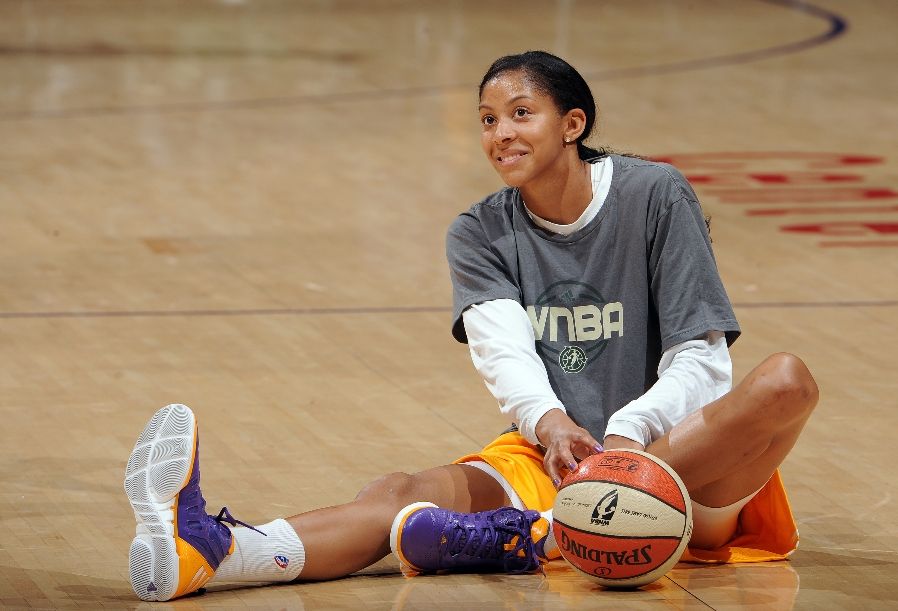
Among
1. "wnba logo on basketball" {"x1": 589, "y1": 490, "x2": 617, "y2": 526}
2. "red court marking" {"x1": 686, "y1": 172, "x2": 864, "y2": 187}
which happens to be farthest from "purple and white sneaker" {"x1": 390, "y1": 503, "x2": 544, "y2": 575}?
"red court marking" {"x1": 686, "y1": 172, "x2": 864, "y2": 187}

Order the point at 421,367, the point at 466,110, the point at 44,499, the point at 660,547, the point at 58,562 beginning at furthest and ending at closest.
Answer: the point at 466,110, the point at 421,367, the point at 44,499, the point at 58,562, the point at 660,547

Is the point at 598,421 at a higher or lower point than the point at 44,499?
higher

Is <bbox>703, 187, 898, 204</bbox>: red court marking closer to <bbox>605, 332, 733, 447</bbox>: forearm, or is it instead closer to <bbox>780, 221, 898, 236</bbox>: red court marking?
<bbox>780, 221, 898, 236</bbox>: red court marking

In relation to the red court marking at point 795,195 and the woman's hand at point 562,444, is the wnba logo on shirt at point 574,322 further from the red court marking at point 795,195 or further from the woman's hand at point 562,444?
the red court marking at point 795,195

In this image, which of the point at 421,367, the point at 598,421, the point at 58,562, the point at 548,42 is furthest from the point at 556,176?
the point at 548,42

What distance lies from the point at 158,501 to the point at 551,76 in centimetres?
130

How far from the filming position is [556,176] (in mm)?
4125

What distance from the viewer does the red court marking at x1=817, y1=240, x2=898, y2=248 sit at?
25.1 ft

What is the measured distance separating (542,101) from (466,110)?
22.7 ft

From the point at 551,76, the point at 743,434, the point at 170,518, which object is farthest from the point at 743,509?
the point at 170,518

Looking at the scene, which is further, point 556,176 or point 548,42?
point 548,42

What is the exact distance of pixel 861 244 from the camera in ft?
25.2

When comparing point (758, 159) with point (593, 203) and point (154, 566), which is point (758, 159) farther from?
point (154, 566)

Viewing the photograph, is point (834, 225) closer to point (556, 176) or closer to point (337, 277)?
point (337, 277)
